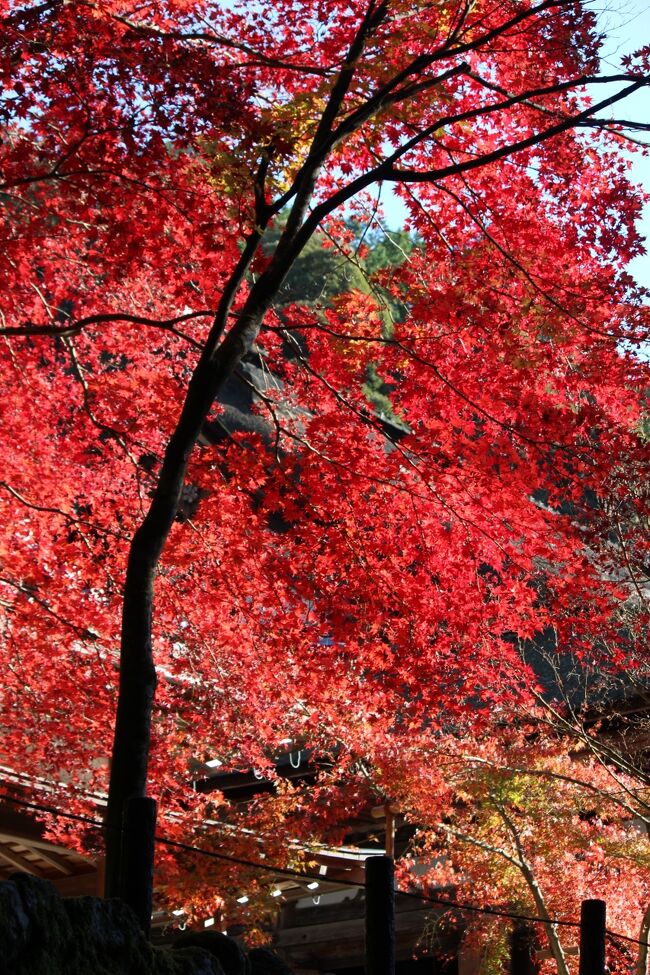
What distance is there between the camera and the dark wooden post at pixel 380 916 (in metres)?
4.08

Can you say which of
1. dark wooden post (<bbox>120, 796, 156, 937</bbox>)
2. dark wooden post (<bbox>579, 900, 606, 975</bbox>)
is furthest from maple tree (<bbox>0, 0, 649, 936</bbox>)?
dark wooden post (<bbox>579, 900, 606, 975</bbox>)

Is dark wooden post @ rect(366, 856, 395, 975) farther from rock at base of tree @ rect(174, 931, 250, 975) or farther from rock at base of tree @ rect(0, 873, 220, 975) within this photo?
rock at base of tree @ rect(0, 873, 220, 975)

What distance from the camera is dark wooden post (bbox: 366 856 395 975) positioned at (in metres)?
4.08

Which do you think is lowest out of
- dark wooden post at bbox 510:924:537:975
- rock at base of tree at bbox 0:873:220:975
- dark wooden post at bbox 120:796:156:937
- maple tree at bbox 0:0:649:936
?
dark wooden post at bbox 510:924:537:975

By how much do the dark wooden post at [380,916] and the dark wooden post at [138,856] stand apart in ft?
3.10

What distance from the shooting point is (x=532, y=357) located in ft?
23.2

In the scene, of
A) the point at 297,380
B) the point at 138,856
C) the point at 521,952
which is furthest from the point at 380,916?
the point at 521,952

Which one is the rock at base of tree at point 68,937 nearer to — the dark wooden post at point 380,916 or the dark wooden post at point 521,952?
the dark wooden post at point 380,916

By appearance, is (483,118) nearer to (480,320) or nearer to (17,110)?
(480,320)

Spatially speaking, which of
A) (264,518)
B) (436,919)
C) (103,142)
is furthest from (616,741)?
(103,142)

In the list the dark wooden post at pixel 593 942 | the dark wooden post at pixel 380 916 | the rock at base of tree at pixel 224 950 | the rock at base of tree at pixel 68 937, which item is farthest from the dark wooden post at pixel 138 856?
the dark wooden post at pixel 593 942

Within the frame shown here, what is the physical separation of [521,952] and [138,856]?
974 centimetres

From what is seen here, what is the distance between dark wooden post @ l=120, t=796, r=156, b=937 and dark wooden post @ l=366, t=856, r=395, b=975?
3.10 ft

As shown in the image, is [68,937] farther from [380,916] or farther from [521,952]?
[521,952]
